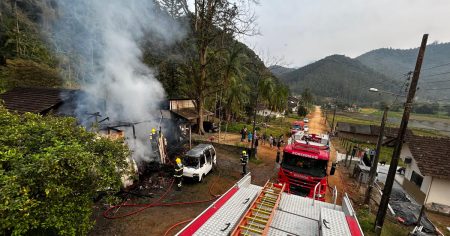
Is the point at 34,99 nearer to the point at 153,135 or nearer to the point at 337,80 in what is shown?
the point at 153,135

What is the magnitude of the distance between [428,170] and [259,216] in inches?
664

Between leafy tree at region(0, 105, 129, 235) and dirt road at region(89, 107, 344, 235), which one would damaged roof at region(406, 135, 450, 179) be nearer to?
dirt road at region(89, 107, 344, 235)

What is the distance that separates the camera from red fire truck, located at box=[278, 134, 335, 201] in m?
11.0

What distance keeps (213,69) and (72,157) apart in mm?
24280

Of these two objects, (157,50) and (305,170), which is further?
(157,50)

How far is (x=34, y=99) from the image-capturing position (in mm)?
14836

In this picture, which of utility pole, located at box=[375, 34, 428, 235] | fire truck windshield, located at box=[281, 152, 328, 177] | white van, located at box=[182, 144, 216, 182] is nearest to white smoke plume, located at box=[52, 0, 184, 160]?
white van, located at box=[182, 144, 216, 182]

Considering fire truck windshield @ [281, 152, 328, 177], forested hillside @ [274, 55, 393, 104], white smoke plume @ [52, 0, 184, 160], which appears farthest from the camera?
forested hillside @ [274, 55, 393, 104]

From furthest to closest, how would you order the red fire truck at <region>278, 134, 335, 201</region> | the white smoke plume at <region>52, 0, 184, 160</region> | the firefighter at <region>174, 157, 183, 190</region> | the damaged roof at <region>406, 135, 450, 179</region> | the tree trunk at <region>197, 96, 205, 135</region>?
the tree trunk at <region>197, 96, 205, 135</region> → the damaged roof at <region>406, 135, 450, 179</region> → the white smoke plume at <region>52, 0, 184, 160</region> → the firefighter at <region>174, 157, 183, 190</region> → the red fire truck at <region>278, 134, 335, 201</region>

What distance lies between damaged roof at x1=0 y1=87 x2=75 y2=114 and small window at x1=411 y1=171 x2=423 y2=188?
25.7 meters

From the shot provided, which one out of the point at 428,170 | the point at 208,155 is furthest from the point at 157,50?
the point at 428,170

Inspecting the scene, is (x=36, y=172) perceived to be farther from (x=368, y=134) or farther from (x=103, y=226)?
(x=368, y=134)

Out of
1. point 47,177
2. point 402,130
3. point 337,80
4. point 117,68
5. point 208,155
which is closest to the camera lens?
point 47,177

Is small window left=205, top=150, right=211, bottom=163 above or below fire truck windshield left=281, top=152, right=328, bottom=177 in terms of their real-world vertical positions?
below
